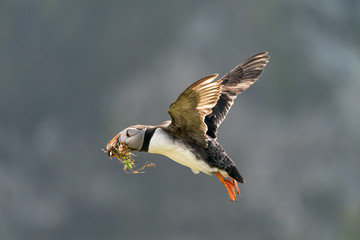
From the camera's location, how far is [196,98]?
645 cm

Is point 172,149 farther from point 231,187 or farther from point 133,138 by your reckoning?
point 231,187

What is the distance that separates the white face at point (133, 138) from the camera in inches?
287

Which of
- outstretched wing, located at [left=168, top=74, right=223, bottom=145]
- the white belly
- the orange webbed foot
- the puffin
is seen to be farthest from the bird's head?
the orange webbed foot

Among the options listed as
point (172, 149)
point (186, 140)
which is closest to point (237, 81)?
point (186, 140)

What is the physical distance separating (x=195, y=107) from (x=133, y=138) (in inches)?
44.0

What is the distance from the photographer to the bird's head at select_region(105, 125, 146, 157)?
7.28 metres

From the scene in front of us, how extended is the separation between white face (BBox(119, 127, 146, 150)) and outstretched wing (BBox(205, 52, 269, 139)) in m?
1.52

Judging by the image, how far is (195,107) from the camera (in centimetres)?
662

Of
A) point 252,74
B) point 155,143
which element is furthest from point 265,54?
point 155,143

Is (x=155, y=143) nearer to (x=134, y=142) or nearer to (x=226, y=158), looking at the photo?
(x=134, y=142)

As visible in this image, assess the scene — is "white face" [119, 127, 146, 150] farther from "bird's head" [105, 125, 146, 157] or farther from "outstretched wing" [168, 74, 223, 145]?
"outstretched wing" [168, 74, 223, 145]

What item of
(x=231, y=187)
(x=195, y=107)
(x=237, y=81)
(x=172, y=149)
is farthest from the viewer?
(x=237, y=81)

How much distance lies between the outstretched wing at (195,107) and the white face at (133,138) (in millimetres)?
417

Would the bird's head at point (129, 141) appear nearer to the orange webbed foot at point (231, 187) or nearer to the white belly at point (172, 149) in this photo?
the white belly at point (172, 149)
